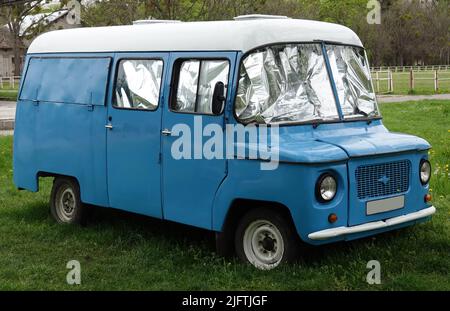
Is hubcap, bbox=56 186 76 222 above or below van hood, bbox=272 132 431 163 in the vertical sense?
below

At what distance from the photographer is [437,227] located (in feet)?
26.2

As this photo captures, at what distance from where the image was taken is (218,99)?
6.73 metres

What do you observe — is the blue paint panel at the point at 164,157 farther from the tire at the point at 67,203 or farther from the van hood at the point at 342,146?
the tire at the point at 67,203

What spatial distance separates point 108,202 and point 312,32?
2.93 m

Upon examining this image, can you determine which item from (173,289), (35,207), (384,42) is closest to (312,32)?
(173,289)

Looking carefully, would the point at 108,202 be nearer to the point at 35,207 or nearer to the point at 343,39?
the point at 35,207

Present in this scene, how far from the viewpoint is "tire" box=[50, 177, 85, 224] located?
344 inches

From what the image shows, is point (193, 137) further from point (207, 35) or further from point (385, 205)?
point (385, 205)

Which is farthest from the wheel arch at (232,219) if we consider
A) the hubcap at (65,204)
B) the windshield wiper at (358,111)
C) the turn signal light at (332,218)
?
the hubcap at (65,204)

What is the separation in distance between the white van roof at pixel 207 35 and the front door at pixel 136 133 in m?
0.18

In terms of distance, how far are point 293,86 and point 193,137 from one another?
109cm

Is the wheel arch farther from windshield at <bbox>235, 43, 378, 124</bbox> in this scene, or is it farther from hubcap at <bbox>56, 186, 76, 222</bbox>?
hubcap at <bbox>56, 186, 76, 222</bbox>

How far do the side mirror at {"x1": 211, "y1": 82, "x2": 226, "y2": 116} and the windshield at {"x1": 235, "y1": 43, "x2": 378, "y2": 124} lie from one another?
0.15 m

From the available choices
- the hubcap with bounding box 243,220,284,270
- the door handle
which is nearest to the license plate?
the hubcap with bounding box 243,220,284,270
